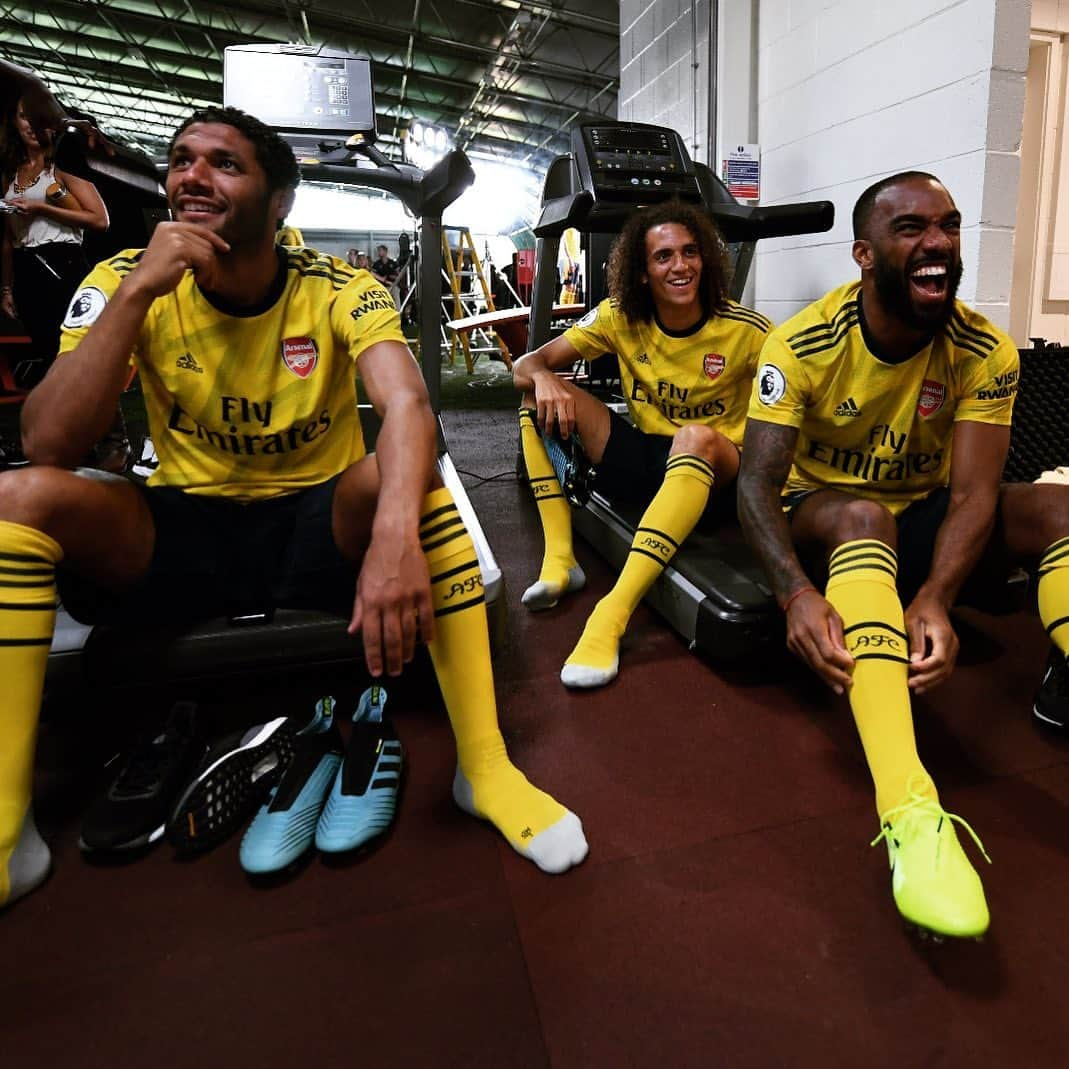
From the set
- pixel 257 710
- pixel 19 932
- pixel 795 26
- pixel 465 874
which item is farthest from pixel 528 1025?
pixel 795 26

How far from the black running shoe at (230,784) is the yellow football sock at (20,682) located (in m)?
0.20

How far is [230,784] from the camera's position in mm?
1225

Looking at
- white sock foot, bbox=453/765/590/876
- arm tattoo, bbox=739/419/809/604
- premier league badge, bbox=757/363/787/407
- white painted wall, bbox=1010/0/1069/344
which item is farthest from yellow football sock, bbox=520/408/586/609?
white painted wall, bbox=1010/0/1069/344

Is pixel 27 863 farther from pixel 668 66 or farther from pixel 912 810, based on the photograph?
pixel 668 66

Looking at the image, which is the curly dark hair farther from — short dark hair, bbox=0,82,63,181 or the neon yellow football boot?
short dark hair, bbox=0,82,63,181

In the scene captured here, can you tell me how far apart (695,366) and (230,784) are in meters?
1.57

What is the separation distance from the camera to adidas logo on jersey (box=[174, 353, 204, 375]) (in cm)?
135

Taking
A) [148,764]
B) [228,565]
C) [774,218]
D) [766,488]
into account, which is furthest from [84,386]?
[774,218]

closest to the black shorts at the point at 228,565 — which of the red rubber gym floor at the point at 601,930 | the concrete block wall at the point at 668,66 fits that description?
the red rubber gym floor at the point at 601,930

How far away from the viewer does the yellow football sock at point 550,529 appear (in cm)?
209

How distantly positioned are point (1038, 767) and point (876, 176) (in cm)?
235

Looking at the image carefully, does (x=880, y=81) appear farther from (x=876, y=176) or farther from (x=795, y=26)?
(x=795, y=26)

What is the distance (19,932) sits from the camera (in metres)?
1.02

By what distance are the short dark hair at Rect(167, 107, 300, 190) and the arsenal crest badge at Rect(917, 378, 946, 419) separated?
1.28 metres
